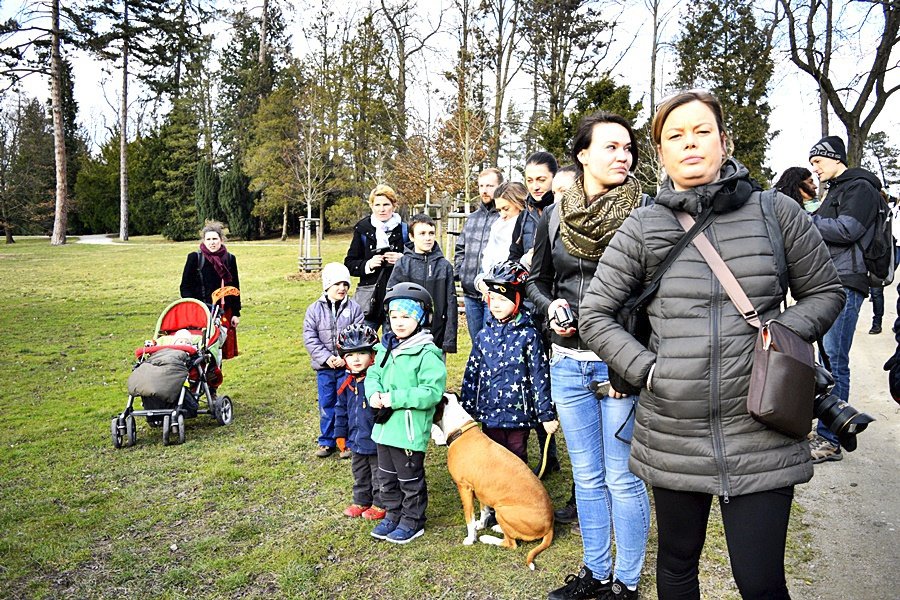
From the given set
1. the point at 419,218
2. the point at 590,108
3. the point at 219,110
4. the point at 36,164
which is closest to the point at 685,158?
the point at 419,218

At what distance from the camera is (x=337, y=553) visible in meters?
3.74

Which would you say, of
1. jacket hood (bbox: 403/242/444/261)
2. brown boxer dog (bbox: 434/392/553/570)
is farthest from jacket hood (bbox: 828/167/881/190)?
brown boxer dog (bbox: 434/392/553/570)

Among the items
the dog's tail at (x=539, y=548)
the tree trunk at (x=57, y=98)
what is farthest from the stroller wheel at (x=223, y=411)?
the tree trunk at (x=57, y=98)

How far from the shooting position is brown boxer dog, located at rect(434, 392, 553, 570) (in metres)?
A: 3.64

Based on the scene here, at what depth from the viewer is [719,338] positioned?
2004mm

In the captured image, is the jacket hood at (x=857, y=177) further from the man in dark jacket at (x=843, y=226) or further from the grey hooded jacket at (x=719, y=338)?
the grey hooded jacket at (x=719, y=338)

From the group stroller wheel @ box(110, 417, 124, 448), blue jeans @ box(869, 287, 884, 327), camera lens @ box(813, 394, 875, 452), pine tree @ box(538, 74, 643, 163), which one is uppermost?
pine tree @ box(538, 74, 643, 163)

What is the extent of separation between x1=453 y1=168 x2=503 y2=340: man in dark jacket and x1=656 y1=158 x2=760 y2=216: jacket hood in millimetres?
3044

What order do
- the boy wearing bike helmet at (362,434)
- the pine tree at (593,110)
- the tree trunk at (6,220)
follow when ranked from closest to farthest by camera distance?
1. the boy wearing bike helmet at (362,434)
2. the pine tree at (593,110)
3. the tree trunk at (6,220)

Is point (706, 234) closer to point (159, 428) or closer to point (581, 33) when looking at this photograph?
point (159, 428)

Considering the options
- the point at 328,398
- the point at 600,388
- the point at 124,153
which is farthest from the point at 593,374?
the point at 124,153

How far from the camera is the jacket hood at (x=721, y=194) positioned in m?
2.05

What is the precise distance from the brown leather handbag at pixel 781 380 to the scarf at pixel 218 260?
5.86 m

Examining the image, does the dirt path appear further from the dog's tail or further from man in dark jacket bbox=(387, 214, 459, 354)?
man in dark jacket bbox=(387, 214, 459, 354)
